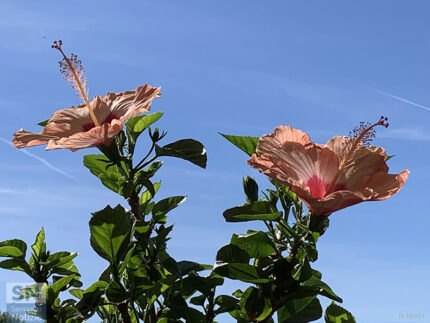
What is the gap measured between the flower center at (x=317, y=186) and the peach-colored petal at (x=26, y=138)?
84cm

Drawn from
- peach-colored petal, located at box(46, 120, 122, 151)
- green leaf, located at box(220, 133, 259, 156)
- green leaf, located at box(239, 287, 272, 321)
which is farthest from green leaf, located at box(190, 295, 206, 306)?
peach-colored petal, located at box(46, 120, 122, 151)

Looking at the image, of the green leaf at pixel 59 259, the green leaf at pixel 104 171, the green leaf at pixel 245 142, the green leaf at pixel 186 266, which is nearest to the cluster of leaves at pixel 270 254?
the green leaf at pixel 245 142

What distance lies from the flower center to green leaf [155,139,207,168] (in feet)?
1.25

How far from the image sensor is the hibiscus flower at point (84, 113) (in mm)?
2077

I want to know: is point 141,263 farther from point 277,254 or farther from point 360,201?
point 360,201

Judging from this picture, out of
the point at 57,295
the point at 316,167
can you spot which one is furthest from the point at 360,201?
the point at 57,295

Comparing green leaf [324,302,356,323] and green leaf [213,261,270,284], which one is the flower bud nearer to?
green leaf [213,261,270,284]

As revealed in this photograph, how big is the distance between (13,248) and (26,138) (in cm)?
46

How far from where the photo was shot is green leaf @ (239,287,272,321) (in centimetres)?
195

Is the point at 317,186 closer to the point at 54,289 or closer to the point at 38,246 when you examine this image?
the point at 54,289

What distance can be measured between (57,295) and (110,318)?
29 centimetres

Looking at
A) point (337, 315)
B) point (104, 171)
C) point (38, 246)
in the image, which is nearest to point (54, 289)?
point (38, 246)

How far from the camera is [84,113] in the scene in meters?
2.24

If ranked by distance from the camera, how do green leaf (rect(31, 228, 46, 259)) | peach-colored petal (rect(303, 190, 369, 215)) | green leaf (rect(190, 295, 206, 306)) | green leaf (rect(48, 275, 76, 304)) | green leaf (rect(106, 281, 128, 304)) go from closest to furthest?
1. peach-colored petal (rect(303, 190, 369, 215))
2. green leaf (rect(106, 281, 128, 304))
3. green leaf (rect(48, 275, 76, 304))
4. green leaf (rect(190, 295, 206, 306))
5. green leaf (rect(31, 228, 46, 259))
